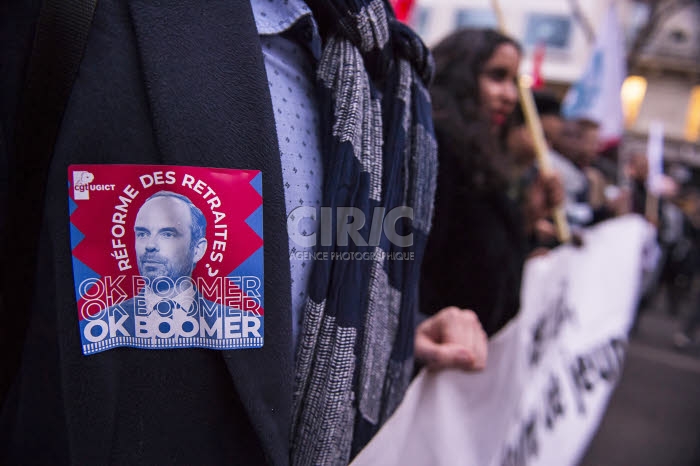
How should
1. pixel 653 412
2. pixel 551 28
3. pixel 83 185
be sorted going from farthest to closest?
pixel 551 28
pixel 653 412
pixel 83 185

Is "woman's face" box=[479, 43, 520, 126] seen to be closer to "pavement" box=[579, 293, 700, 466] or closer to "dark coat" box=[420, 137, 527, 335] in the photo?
"dark coat" box=[420, 137, 527, 335]

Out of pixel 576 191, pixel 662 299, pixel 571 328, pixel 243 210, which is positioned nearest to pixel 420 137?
pixel 243 210

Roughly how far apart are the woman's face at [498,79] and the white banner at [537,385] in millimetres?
739

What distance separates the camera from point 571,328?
7.89ft

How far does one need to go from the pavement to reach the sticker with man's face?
9.91 feet

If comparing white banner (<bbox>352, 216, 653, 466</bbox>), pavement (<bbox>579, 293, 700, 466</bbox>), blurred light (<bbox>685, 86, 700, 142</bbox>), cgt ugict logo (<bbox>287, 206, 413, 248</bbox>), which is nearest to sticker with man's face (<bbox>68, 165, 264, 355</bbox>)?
cgt ugict logo (<bbox>287, 206, 413, 248</bbox>)

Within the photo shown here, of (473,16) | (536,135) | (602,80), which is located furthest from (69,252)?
(473,16)

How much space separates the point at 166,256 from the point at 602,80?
13.6 ft

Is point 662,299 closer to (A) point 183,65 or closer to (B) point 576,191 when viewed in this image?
(B) point 576,191

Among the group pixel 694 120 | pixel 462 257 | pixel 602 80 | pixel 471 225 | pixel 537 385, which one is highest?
pixel 694 120

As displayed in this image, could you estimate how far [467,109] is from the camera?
185 cm

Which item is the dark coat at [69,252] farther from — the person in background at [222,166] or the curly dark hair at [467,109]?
the curly dark hair at [467,109]

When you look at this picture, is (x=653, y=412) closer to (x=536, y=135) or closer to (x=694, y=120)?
(x=536, y=135)

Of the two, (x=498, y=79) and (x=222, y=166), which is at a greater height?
(x=498, y=79)
